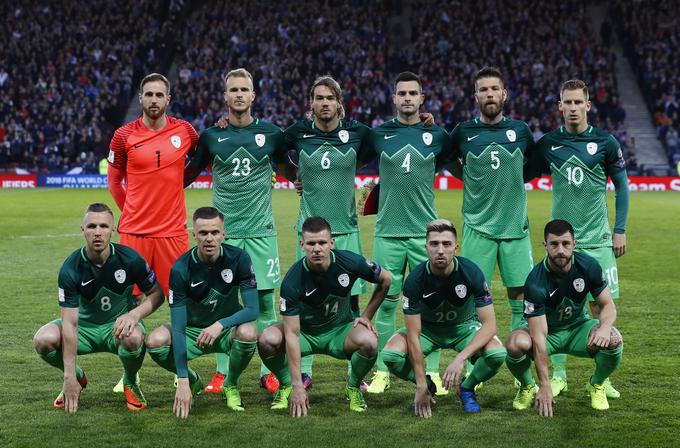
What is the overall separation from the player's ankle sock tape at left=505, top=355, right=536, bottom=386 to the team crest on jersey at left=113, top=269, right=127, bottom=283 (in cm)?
243

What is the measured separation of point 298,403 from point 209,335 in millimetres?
671

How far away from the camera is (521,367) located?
5785 millimetres

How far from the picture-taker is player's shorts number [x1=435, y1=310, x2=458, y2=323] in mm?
5938

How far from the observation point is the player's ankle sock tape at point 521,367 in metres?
5.75

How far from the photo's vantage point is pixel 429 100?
3125 centimetres

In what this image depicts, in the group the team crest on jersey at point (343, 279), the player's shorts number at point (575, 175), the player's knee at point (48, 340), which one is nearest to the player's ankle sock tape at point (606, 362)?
the player's shorts number at point (575, 175)

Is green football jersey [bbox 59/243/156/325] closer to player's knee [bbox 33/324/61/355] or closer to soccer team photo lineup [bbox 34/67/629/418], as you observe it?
soccer team photo lineup [bbox 34/67/629/418]

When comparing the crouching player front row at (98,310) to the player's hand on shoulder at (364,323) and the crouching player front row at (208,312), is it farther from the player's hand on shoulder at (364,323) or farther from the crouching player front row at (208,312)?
the player's hand on shoulder at (364,323)

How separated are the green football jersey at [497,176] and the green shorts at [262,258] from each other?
4.65 ft

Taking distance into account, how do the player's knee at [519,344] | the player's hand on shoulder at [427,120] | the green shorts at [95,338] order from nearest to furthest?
the player's knee at [519,344] < the green shorts at [95,338] < the player's hand on shoulder at [427,120]

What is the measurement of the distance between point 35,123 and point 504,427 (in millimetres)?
28083

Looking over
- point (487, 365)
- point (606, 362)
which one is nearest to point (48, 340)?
point (487, 365)

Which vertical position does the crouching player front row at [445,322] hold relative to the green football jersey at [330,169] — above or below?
below

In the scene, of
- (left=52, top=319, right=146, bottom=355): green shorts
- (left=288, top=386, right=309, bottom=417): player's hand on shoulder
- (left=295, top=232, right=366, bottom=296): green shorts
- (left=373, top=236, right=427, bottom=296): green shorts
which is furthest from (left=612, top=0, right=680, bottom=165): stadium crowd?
(left=52, top=319, right=146, bottom=355): green shorts
